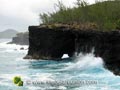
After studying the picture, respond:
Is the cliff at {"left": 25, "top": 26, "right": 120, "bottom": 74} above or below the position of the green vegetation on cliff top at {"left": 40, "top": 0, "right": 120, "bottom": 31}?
below

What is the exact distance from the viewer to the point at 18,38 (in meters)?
194

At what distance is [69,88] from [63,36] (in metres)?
31.0

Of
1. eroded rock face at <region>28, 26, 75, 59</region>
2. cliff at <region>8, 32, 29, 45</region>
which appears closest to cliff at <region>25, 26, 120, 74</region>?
eroded rock face at <region>28, 26, 75, 59</region>

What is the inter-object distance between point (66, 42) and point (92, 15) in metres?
6.13

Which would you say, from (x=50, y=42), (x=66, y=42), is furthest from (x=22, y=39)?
(x=66, y=42)

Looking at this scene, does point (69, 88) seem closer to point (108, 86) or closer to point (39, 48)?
point (108, 86)

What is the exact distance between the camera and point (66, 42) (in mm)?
58062

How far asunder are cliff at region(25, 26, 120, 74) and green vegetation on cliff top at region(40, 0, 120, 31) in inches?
70.4

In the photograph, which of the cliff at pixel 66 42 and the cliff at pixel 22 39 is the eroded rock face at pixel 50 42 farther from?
the cliff at pixel 22 39

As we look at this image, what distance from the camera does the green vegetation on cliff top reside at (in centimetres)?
5060

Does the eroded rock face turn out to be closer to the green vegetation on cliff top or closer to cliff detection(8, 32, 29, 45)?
the green vegetation on cliff top

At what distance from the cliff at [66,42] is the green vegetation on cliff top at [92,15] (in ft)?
5.87

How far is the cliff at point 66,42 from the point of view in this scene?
1581 inches

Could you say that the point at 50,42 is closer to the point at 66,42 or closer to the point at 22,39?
the point at 66,42
